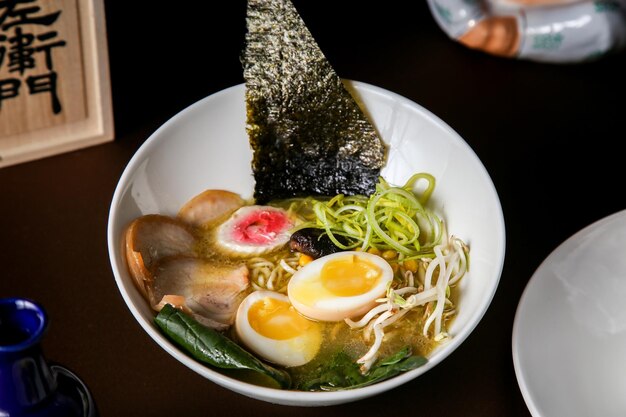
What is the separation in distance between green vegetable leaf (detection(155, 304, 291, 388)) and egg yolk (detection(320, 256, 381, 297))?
0.21m

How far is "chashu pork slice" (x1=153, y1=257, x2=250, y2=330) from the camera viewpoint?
1.61 metres

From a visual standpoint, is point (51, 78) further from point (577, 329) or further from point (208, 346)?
point (577, 329)

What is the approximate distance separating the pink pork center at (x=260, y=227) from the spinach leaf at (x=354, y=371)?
351 millimetres

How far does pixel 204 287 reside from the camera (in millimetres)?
1672

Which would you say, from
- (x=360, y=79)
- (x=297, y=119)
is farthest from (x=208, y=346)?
(x=360, y=79)

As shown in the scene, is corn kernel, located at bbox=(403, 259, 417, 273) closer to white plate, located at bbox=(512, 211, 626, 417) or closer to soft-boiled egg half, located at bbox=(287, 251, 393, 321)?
soft-boiled egg half, located at bbox=(287, 251, 393, 321)

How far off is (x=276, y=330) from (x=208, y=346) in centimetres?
16

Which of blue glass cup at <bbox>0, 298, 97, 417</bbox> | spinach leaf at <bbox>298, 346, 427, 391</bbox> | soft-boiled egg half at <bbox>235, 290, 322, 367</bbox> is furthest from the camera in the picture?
soft-boiled egg half at <bbox>235, 290, 322, 367</bbox>

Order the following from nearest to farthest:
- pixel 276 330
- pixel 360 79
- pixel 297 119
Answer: pixel 276 330
pixel 297 119
pixel 360 79

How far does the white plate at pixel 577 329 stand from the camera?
5.05ft

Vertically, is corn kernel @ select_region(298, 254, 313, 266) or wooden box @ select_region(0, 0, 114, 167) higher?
wooden box @ select_region(0, 0, 114, 167)

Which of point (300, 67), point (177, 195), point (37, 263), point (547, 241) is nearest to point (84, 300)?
point (37, 263)

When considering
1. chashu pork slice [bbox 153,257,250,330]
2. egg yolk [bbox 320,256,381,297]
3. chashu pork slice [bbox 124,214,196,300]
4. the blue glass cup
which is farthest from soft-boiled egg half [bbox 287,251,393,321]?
the blue glass cup

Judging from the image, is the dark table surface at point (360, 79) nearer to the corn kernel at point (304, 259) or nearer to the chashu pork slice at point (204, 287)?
the chashu pork slice at point (204, 287)
